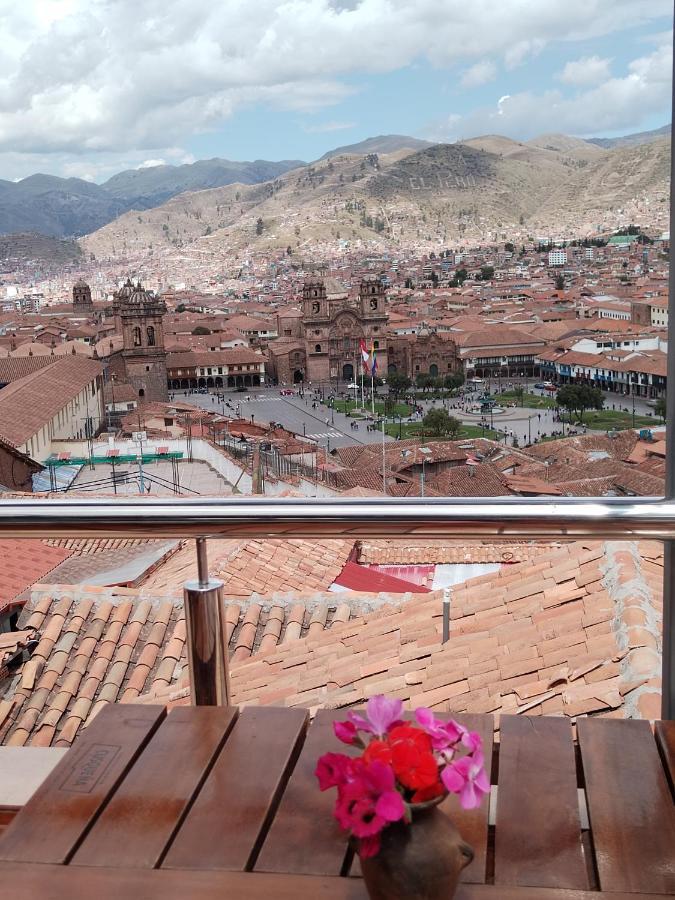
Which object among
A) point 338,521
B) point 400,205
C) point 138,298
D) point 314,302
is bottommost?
point 314,302

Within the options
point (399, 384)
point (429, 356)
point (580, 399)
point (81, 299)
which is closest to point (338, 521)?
point (580, 399)

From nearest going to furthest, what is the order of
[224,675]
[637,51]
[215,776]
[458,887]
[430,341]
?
[458,887] < [215,776] < [224,675] < [637,51] < [430,341]

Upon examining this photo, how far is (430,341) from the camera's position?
23406 mm

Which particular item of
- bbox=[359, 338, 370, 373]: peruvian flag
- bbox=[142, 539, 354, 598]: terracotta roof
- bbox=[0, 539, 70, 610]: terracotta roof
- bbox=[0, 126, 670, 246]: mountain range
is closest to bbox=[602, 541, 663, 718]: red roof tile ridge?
bbox=[142, 539, 354, 598]: terracotta roof

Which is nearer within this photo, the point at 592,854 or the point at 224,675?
the point at 592,854

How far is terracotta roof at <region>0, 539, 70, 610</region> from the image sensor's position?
10.6 ft

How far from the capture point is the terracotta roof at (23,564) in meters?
3.25

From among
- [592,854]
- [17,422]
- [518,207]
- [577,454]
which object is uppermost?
[518,207]

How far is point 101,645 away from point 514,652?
1.28 meters

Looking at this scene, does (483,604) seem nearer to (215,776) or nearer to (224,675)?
(224,675)

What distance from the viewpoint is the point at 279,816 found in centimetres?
55

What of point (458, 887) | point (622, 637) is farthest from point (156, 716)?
point (622, 637)

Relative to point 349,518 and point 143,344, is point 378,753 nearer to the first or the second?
point 349,518

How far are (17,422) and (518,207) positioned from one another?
50.8m
